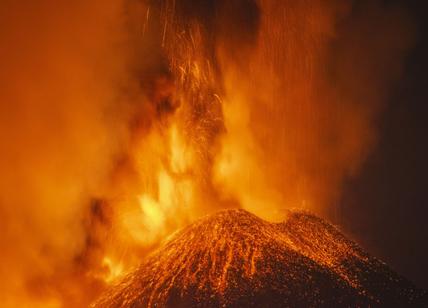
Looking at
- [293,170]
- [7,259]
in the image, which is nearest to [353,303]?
[7,259]

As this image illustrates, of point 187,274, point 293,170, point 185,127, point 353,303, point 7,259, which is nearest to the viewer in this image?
point 353,303

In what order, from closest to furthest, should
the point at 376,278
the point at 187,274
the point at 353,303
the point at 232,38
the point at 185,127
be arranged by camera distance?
the point at 353,303, the point at 187,274, the point at 376,278, the point at 185,127, the point at 232,38

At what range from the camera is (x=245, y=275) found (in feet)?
31.7

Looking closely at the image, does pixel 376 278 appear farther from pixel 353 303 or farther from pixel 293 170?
pixel 293 170

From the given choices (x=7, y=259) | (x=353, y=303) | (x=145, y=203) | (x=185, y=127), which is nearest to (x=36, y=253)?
(x=7, y=259)

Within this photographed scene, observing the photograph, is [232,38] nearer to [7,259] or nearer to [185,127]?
[185,127]

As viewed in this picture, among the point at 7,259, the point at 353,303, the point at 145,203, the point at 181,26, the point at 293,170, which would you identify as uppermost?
the point at 181,26

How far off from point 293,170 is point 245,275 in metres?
11.5

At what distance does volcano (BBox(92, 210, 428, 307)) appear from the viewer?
29.7 feet

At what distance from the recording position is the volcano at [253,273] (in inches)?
356

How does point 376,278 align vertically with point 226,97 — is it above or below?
below

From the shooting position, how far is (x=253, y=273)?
971cm

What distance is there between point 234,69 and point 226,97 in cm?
112

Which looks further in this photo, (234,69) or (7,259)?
(234,69)
